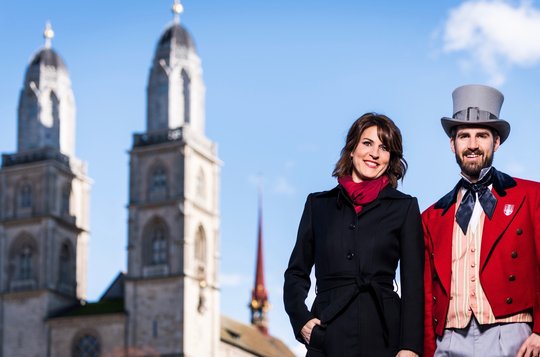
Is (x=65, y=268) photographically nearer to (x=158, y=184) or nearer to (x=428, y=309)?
(x=158, y=184)

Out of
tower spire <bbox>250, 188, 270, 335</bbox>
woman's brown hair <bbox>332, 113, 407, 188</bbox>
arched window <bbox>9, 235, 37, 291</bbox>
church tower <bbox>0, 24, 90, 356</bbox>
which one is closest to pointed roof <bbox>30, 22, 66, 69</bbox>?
church tower <bbox>0, 24, 90, 356</bbox>

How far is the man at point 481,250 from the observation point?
7469mm

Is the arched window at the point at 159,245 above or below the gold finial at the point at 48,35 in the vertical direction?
below

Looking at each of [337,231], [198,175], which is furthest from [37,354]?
[337,231]

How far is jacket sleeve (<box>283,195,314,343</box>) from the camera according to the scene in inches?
300

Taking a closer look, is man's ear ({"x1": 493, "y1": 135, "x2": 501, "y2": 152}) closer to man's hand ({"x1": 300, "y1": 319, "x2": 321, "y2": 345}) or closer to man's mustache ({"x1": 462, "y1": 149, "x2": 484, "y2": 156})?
man's mustache ({"x1": 462, "y1": 149, "x2": 484, "y2": 156})

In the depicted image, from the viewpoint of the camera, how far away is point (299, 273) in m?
7.80

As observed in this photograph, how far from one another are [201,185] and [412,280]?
7593 centimetres

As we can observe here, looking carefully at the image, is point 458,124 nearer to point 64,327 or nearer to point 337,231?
point 337,231

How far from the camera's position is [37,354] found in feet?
269

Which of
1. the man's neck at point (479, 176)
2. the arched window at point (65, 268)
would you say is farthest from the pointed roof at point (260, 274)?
the man's neck at point (479, 176)

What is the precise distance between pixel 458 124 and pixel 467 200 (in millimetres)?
442

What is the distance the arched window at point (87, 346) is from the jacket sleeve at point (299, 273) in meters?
74.5

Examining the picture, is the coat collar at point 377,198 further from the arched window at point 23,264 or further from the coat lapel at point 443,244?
the arched window at point 23,264
